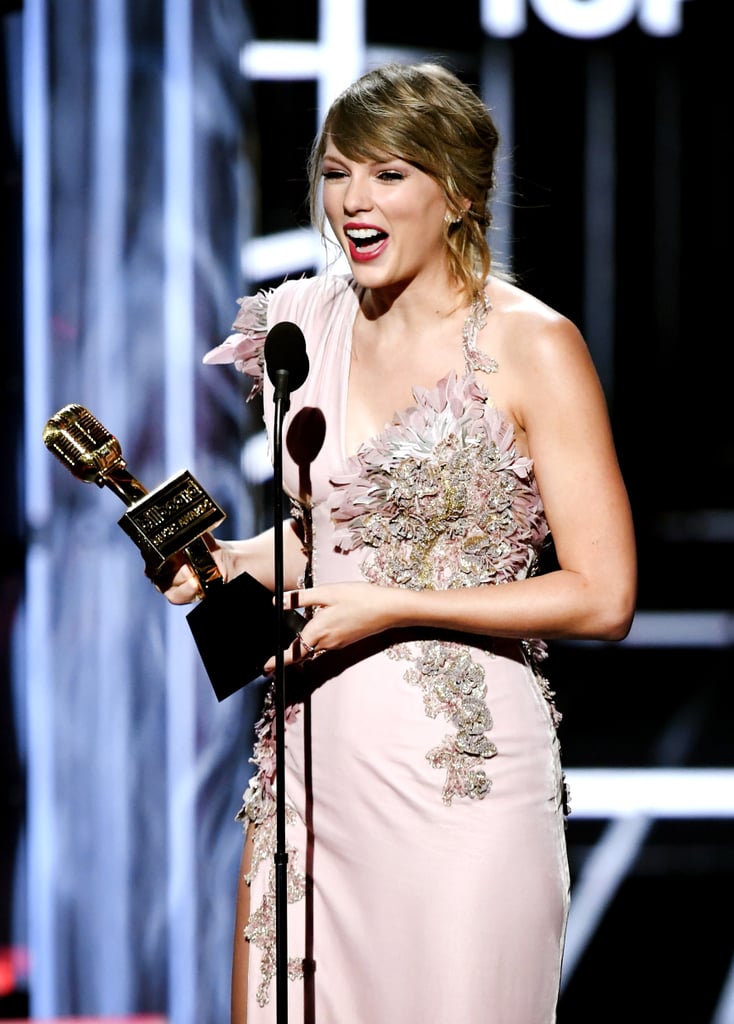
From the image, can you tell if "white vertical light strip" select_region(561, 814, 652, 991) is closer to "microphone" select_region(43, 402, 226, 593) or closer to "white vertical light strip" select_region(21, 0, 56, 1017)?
"white vertical light strip" select_region(21, 0, 56, 1017)

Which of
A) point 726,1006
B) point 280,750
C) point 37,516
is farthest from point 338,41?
point 726,1006

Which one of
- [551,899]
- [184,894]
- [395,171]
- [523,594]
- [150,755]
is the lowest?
[184,894]

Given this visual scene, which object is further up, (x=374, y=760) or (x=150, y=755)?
(x=374, y=760)

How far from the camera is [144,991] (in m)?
2.96

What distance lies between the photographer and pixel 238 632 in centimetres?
155

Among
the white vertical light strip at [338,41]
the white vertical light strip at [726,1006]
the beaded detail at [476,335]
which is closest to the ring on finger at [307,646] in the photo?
the beaded detail at [476,335]

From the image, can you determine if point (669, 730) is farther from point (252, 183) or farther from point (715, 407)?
point (252, 183)

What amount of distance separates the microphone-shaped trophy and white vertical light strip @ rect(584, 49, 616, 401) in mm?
1674

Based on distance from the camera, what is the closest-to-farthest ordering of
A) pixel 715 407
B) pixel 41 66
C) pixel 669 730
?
1. pixel 41 66
2. pixel 715 407
3. pixel 669 730

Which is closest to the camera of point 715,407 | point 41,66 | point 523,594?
point 523,594

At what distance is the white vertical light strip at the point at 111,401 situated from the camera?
287 cm

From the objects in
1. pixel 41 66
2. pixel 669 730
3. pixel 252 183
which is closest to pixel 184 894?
pixel 669 730

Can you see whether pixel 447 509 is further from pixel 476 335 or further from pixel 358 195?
pixel 358 195

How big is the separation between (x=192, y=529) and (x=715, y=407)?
1.84 meters
